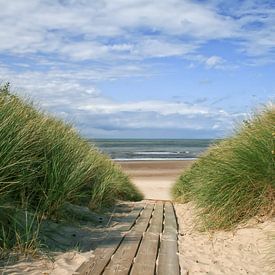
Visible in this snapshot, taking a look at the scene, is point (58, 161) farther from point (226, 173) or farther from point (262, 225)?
point (262, 225)

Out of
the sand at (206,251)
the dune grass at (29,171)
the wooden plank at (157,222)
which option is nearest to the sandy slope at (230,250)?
the sand at (206,251)

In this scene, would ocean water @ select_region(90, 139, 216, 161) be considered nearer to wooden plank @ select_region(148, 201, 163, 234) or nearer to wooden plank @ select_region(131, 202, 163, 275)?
wooden plank @ select_region(148, 201, 163, 234)

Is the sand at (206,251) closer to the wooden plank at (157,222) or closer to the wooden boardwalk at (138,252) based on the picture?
the wooden boardwalk at (138,252)

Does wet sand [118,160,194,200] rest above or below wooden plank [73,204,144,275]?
below

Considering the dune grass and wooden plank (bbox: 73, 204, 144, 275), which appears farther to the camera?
the dune grass

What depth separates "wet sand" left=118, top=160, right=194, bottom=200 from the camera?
62.1 ft

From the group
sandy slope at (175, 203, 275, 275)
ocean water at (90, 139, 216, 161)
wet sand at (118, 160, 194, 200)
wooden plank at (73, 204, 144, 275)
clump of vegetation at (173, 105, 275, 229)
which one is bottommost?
wet sand at (118, 160, 194, 200)

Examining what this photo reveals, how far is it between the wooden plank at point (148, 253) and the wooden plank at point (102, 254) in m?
0.31

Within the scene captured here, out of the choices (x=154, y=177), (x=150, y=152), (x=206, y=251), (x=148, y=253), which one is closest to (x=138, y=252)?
(x=148, y=253)

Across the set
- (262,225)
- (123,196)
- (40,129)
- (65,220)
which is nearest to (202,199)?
(262,225)

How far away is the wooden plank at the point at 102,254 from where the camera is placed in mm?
4441

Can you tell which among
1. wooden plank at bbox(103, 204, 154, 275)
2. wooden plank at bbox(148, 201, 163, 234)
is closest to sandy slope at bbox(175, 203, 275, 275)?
wooden plank at bbox(148, 201, 163, 234)

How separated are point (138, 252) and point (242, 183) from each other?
1.90m

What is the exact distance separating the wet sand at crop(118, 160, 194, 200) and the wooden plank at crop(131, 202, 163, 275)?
415 inches
